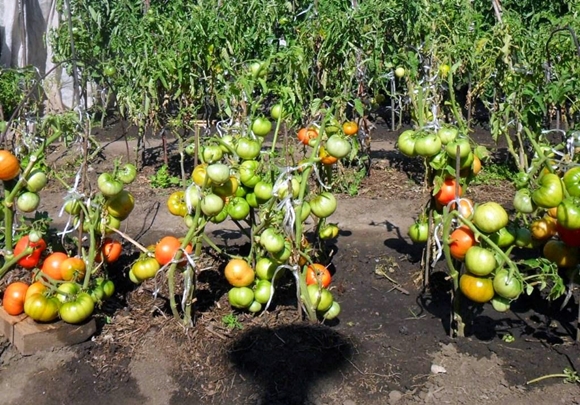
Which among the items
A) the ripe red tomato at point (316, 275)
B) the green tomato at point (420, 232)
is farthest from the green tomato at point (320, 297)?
the green tomato at point (420, 232)

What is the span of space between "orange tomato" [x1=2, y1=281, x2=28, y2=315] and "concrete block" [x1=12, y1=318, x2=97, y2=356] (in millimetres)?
69

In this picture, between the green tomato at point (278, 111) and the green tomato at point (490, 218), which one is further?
the green tomato at point (278, 111)

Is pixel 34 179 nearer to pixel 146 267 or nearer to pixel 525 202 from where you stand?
pixel 146 267

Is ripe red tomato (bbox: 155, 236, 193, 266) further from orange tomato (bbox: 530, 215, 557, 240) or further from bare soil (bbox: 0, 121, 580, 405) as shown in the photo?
orange tomato (bbox: 530, 215, 557, 240)

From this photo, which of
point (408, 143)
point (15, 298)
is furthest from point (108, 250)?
point (408, 143)

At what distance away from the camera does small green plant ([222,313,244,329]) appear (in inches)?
130

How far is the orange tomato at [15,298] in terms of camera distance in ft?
10.5

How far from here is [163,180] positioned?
20.1 feet

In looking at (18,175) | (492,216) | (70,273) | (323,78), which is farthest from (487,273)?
(323,78)

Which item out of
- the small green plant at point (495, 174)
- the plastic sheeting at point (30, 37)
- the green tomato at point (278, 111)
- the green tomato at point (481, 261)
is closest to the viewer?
the green tomato at point (481, 261)

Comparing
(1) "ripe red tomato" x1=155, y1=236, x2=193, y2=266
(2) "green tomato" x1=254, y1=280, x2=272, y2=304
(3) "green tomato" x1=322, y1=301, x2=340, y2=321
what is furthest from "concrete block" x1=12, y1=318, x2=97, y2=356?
(3) "green tomato" x1=322, y1=301, x2=340, y2=321

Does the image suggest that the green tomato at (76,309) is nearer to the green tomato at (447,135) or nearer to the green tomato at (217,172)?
the green tomato at (217,172)

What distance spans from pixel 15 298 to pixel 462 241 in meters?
2.10

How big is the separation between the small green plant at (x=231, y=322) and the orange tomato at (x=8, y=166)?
122 centimetres
